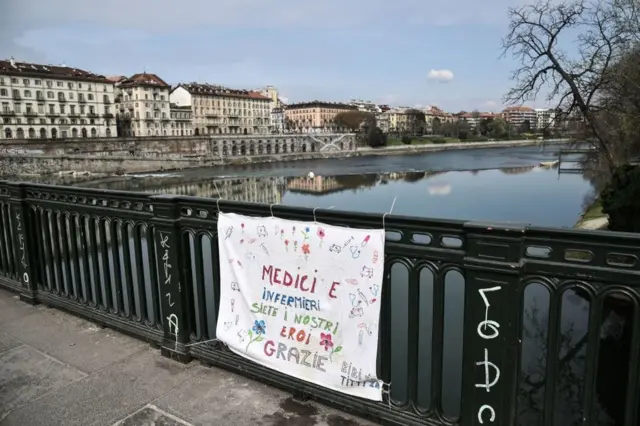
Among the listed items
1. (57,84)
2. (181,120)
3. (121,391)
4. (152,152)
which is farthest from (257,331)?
(181,120)

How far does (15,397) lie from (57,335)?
1.09 meters

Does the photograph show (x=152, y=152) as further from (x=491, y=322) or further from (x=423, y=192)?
(x=491, y=322)

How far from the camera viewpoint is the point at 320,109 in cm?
16500

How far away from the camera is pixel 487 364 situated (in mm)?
2457

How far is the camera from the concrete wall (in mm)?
64375

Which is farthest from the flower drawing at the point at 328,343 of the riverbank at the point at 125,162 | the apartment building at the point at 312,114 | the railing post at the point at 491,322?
the apartment building at the point at 312,114

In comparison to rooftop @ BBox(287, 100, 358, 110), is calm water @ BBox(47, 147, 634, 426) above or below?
below

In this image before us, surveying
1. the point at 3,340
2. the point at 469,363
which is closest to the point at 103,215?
the point at 3,340

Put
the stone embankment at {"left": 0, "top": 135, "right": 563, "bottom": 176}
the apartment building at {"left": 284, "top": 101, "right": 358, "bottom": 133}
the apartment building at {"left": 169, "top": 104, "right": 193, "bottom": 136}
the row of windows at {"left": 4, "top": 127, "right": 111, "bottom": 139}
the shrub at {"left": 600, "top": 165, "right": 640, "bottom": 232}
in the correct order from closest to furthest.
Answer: the shrub at {"left": 600, "top": 165, "right": 640, "bottom": 232} < the stone embankment at {"left": 0, "top": 135, "right": 563, "bottom": 176} < the row of windows at {"left": 4, "top": 127, "right": 111, "bottom": 139} < the apartment building at {"left": 169, "top": 104, "right": 193, "bottom": 136} < the apartment building at {"left": 284, "top": 101, "right": 358, "bottom": 133}

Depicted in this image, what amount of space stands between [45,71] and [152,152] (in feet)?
81.5

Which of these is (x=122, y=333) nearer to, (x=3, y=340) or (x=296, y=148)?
(x=3, y=340)

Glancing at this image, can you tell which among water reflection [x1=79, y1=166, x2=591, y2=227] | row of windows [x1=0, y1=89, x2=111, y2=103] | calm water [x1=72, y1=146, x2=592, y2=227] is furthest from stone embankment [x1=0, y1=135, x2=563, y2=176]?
row of windows [x1=0, y1=89, x2=111, y2=103]

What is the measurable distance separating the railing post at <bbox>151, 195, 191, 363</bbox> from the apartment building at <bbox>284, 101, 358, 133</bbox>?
156 meters

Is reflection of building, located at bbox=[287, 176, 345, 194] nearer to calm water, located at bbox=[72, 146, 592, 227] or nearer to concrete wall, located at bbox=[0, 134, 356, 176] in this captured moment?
calm water, located at bbox=[72, 146, 592, 227]
